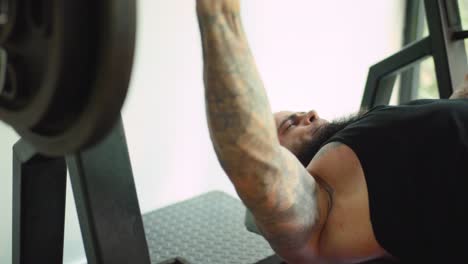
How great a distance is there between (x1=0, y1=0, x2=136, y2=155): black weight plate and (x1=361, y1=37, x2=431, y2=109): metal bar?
1.39 m

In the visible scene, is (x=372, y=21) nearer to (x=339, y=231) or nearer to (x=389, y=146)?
(x=389, y=146)

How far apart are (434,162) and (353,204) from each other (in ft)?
0.63

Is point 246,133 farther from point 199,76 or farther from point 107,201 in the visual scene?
point 199,76

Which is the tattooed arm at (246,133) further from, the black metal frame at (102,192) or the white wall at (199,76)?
the white wall at (199,76)

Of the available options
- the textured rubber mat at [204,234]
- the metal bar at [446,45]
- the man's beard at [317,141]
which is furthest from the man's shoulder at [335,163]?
the metal bar at [446,45]

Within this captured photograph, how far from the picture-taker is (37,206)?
0.95 m

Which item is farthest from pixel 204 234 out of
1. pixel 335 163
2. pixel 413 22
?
pixel 413 22

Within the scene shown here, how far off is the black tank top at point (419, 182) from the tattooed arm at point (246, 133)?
0.60 feet

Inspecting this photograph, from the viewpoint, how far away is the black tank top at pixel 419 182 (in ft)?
3.51

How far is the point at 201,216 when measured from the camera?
5.81ft

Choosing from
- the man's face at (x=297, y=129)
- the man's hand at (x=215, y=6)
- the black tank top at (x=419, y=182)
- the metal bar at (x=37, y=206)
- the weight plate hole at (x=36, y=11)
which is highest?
the weight plate hole at (x=36, y=11)

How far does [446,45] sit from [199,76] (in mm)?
800

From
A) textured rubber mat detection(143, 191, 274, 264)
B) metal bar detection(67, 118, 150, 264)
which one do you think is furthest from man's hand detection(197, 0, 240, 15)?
textured rubber mat detection(143, 191, 274, 264)

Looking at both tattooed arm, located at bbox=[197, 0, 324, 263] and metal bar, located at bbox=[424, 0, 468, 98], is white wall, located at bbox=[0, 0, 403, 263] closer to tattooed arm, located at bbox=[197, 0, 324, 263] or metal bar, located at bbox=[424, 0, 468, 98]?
metal bar, located at bbox=[424, 0, 468, 98]
